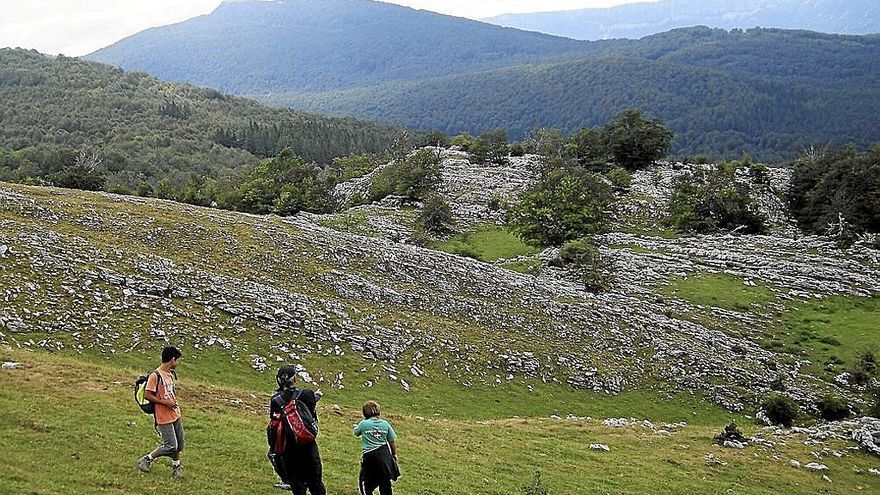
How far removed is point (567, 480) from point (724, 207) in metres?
82.3

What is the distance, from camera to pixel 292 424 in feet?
47.0

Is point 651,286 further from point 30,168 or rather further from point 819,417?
point 30,168

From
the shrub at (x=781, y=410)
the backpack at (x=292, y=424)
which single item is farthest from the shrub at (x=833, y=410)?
the backpack at (x=292, y=424)

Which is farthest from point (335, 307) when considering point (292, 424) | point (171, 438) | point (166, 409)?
point (292, 424)

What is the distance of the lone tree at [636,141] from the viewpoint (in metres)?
135

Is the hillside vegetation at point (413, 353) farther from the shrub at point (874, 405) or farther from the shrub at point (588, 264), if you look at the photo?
the shrub at point (588, 264)

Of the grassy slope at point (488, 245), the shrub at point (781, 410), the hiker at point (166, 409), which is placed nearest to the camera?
the hiker at point (166, 409)

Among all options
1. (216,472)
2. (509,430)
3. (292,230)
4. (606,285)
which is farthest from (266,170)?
(216,472)

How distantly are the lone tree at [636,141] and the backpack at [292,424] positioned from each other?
130924 mm

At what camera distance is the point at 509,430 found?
3069cm

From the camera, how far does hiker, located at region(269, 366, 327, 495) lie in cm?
1458

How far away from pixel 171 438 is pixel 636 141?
430 feet

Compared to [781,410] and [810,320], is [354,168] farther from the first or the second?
[781,410]

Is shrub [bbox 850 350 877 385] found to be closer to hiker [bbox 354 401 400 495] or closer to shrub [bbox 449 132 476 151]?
hiker [bbox 354 401 400 495]
